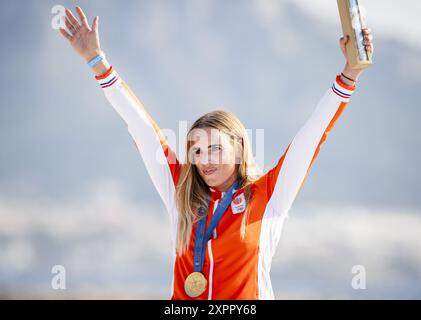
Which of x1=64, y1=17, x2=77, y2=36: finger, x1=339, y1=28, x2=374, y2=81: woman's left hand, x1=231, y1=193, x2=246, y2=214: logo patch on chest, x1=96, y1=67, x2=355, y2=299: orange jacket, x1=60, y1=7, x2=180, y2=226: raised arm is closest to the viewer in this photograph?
x1=339, y1=28, x2=374, y2=81: woman's left hand

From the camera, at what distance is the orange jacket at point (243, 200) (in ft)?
8.98

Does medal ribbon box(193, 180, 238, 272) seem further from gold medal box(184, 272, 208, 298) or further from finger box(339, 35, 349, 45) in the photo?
finger box(339, 35, 349, 45)

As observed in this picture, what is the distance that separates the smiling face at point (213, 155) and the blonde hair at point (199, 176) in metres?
0.04

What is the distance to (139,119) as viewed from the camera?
307 centimetres

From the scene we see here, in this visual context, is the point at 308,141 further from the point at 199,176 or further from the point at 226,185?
the point at 199,176

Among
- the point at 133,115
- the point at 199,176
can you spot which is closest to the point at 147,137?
the point at 133,115

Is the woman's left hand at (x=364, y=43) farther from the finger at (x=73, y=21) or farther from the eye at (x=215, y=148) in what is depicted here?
the finger at (x=73, y=21)

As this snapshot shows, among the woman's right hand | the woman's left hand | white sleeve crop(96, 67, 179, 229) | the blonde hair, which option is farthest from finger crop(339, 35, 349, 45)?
the woman's right hand

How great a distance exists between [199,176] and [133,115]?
0.50 m

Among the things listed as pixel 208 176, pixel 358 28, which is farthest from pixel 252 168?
pixel 358 28

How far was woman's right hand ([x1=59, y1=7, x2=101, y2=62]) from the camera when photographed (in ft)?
10.0

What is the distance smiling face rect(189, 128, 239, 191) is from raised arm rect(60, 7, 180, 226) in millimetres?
165

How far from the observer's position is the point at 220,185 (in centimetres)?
309
